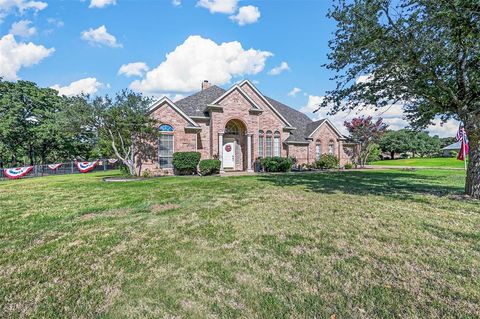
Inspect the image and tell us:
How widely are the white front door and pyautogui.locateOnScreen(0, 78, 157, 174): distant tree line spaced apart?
590 centimetres

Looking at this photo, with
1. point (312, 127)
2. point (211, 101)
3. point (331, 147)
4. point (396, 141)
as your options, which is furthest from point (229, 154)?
point (396, 141)

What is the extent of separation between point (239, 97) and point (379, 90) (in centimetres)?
1149

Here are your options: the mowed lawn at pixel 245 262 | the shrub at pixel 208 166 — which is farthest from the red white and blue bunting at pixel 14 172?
the mowed lawn at pixel 245 262

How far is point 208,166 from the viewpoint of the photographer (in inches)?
666

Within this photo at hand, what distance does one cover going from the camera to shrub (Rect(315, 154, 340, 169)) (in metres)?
22.3

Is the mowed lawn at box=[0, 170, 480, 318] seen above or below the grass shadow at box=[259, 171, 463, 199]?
below

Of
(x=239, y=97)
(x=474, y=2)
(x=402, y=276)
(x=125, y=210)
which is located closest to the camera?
(x=402, y=276)

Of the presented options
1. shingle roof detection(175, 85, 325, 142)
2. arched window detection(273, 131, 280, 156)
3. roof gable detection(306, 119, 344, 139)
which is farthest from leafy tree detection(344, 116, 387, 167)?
arched window detection(273, 131, 280, 156)

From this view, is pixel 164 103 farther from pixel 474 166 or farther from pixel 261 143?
pixel 474 166

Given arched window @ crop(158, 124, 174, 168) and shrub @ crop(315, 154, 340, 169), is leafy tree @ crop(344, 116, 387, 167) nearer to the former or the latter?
shrub @ crop(315, 154, 340, 169)

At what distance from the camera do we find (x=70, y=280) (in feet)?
10.6

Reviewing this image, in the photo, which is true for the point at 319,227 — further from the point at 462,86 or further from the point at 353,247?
the point at 462,86

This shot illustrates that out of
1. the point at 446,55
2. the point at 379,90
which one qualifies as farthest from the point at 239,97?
the point at 446,55

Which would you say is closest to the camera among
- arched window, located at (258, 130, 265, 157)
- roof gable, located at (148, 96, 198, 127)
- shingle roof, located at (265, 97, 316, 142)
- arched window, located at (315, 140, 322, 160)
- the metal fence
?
roof gable, located at (148, 96, 198, 127)
